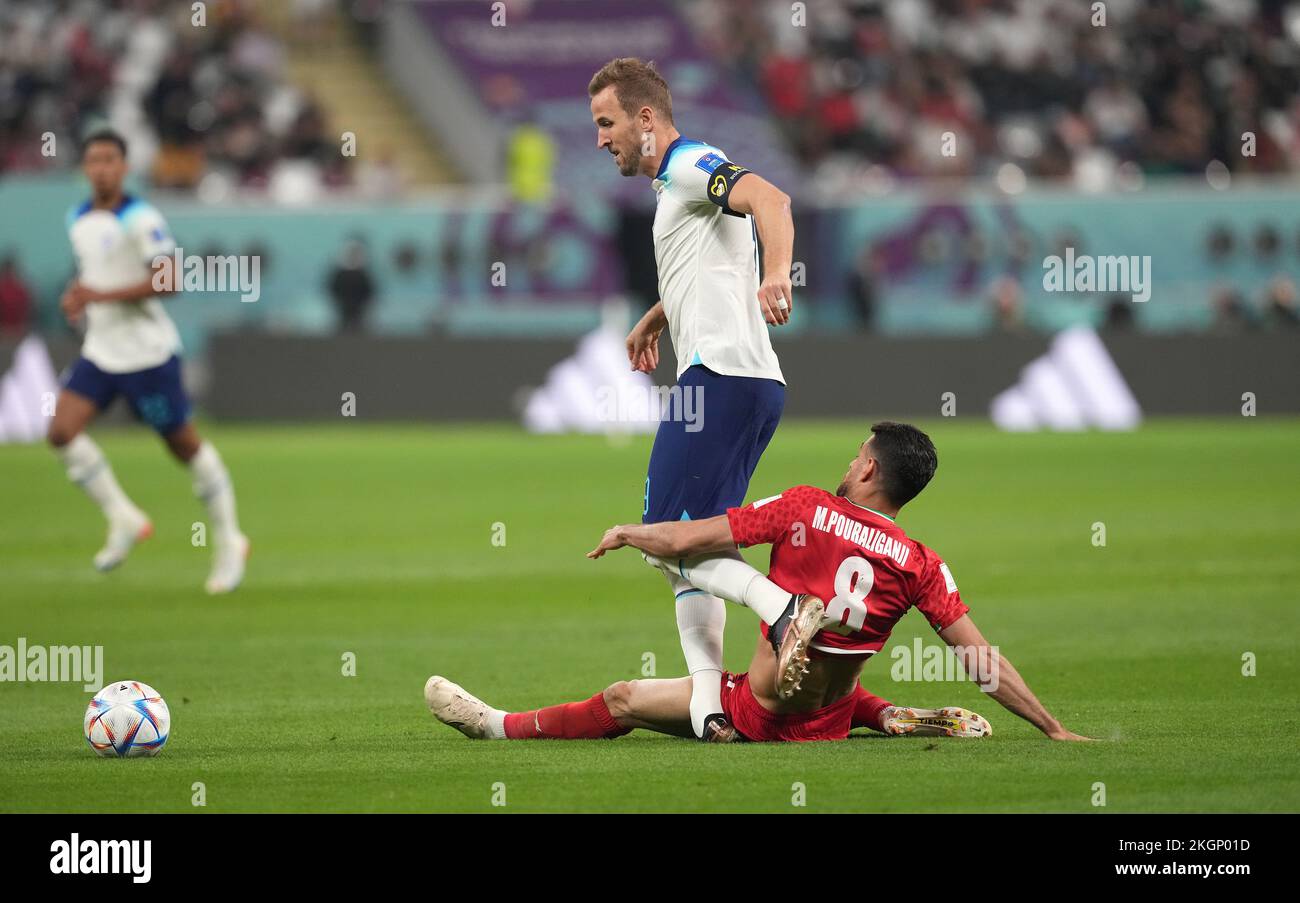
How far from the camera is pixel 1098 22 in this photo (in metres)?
35.2

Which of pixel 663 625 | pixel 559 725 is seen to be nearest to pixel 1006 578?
pixel 663 625

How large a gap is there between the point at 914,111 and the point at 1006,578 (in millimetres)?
22389

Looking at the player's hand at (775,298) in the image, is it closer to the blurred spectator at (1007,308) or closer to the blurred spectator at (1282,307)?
the blurred spectator at (1007,308)

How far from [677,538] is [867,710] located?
114 cm

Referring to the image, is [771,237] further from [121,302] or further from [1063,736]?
[121,302]

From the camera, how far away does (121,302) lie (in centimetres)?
1338

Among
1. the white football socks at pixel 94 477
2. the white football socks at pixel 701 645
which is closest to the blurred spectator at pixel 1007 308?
the white football socks at pixel 94 477

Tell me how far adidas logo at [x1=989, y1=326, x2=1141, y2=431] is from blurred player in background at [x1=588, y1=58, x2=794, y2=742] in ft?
66.0

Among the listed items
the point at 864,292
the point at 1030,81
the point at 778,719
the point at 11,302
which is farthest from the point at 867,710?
the point at 1030,81

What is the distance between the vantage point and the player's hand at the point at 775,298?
6848 millimetres

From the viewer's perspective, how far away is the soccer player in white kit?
13297 millimetres

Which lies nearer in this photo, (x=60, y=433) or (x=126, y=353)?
(x=60, y=433)

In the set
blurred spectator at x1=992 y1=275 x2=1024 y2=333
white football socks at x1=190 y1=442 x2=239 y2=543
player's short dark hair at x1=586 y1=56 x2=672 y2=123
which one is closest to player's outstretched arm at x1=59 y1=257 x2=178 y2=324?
white football socks at x1=190 y1=442 x2=239 y2=543
